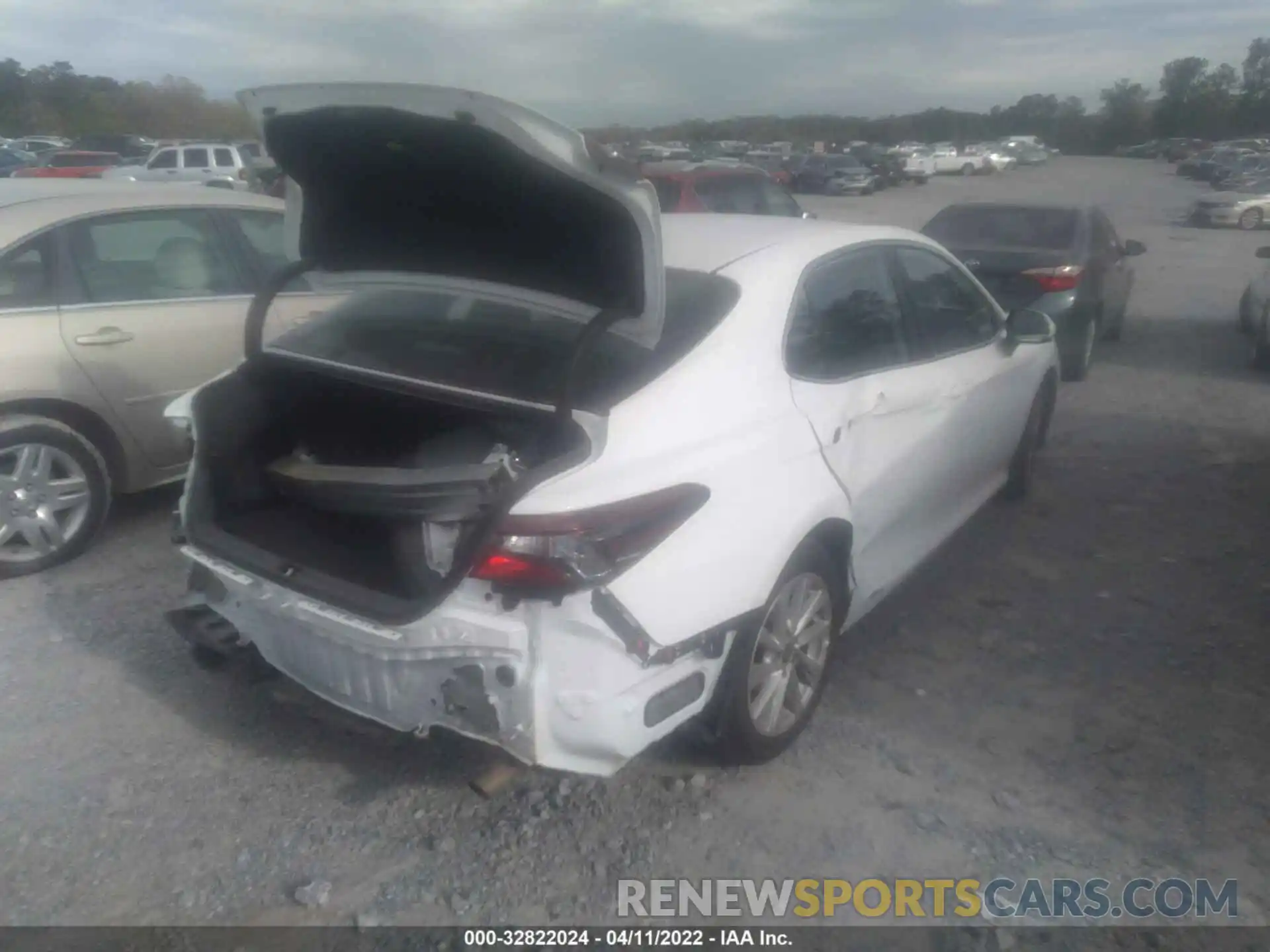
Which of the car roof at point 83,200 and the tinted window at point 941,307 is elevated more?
the car roof at point 83,200

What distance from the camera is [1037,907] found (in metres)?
2.87

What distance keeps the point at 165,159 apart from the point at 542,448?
2621 cm

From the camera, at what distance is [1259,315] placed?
381 inches

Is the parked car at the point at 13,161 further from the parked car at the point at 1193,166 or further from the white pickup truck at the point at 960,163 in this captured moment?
the parked car at the point at 1193,166

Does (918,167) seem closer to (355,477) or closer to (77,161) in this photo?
(77,161)

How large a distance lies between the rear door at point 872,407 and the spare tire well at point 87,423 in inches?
129

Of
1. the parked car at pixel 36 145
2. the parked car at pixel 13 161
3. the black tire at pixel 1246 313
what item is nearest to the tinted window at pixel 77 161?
the parked car at pixel 13 161

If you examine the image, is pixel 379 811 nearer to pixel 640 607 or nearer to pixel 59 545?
pixel 640 607

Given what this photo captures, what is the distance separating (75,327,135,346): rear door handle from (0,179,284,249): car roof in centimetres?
49

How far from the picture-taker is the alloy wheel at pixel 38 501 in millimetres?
4637

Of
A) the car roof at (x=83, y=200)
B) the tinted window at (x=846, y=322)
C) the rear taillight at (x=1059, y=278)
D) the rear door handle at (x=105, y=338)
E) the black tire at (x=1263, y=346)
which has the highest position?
the car roof at (x=83, y=200)

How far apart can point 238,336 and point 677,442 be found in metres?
3.28

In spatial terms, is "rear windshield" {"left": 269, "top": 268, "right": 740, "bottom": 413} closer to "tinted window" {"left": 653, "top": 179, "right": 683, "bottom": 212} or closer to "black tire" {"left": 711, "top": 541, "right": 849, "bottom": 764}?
"black tire" {"left": 711, "top": 541, "right": 849, "bottom": 764}

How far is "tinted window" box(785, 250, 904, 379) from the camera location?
3496 mm
